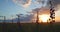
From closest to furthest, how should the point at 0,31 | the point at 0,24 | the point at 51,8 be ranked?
the point at 0,31
the point at 51,8
the point at 0,24

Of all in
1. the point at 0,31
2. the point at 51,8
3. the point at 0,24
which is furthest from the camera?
the point at 0,24

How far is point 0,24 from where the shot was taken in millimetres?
69812

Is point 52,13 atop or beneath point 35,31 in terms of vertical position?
atop

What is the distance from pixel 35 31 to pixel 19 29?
14.1 feet

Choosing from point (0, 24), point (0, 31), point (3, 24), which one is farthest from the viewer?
point (0, 24)

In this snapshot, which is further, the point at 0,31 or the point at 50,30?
the point at 50,30

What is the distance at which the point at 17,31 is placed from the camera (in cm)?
5391

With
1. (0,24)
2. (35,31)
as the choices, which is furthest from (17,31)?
(0,24)

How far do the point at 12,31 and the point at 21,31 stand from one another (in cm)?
235

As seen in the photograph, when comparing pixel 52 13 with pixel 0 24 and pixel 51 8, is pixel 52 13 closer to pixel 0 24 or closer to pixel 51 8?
pixel 51 8

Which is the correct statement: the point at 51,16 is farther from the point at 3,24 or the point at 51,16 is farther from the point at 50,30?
the point at 3,24

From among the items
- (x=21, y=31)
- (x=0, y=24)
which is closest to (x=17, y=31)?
(x=21, y=31)

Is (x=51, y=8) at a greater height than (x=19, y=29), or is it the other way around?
(x=51, y=8)

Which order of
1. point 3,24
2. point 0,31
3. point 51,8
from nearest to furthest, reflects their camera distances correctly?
point 0,31
point 51,8
point 3,24
